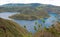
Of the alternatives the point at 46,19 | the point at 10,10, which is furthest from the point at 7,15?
the point at 46,19

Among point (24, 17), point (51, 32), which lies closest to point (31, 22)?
point (24, 17)

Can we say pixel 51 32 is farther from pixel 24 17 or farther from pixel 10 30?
pixel 10 30

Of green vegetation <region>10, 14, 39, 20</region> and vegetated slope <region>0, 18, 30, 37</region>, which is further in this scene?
green vegetation <region>10, 14, 39, 20</region>

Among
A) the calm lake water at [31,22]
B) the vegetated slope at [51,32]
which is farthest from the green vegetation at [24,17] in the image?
the vegetated slope at [51,32]

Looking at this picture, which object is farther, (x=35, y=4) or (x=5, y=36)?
(x=35, y=4)

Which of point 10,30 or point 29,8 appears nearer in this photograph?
point 10,30

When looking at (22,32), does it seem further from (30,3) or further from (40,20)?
(30,3)

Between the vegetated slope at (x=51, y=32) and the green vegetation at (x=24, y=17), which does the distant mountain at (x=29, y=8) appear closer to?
the green vegetation at (x=24, y=17)

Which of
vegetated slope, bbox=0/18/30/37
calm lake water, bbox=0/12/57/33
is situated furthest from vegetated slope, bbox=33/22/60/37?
vegetated slope, bbox=0/18/30/37

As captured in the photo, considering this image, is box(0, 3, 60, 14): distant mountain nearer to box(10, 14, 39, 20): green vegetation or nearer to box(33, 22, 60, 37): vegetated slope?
box(10, 14, 39, 20): green vegetation
